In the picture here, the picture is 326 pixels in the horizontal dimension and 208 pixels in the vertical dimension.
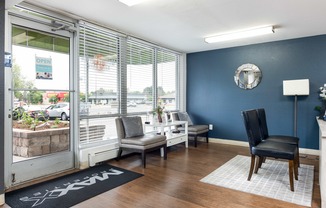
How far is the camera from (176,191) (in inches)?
108

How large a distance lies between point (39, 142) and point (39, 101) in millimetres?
609

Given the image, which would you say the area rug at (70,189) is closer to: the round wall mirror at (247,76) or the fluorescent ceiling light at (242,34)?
the fluorescent ceiling light at (242,34)

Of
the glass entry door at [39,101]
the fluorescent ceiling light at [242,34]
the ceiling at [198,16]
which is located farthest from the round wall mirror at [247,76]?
the glass entry door at [39,101]

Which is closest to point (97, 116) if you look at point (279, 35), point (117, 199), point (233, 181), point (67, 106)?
point (67, 106)

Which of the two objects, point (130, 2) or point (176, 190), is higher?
point (130, 2)

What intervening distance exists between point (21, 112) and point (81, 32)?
5.30 ft

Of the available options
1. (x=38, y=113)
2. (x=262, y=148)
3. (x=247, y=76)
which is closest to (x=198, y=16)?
(x=262, y=148)

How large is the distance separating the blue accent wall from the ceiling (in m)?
0.46

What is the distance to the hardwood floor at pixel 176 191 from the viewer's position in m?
2.43

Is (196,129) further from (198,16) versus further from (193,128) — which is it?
(198,16)

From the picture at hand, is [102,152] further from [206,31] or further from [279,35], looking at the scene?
[279,35]

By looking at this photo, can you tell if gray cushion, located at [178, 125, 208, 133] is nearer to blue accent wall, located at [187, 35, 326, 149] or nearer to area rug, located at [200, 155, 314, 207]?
blue accent wall, located at [187, 35, 326, 149]

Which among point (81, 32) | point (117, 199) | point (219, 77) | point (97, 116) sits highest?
point (81, 32)

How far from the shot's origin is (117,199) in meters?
2.53
